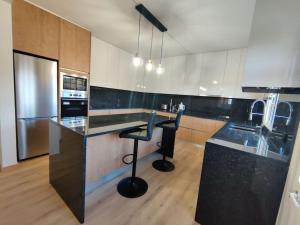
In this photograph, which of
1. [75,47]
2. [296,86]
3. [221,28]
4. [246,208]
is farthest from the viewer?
[75,47]

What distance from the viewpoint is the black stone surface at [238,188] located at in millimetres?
1124

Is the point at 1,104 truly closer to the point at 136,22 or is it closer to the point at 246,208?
the point at 136,22

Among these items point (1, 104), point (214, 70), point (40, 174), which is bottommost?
point (40, 174)

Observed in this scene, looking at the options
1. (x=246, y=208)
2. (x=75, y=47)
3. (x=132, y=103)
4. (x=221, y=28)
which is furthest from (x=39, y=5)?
(x=246, y=208)

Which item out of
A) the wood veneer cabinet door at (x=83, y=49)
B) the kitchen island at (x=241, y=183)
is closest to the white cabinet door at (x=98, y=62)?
the wood veneer cabinet door at (x=83, y=49)

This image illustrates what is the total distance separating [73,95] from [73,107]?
252 millimetres

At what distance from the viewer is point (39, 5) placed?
2.25 meters

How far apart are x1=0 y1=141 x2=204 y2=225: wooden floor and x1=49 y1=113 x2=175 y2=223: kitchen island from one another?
0.13 metres

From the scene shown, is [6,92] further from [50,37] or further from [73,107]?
[50,37]

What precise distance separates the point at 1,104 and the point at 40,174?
1143 mm

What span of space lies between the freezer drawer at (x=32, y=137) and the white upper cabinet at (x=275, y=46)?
10.2 ft

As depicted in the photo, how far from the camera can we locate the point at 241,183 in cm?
124

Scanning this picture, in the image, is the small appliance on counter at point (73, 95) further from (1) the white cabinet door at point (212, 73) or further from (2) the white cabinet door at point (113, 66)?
(1) the white cabinet door at point (212, 73)

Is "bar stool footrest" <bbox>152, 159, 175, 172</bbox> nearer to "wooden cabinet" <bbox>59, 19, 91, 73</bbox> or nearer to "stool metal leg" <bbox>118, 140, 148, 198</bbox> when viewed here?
"stool metal leg" <bbox>118, 140, 148, 198</bbox>
